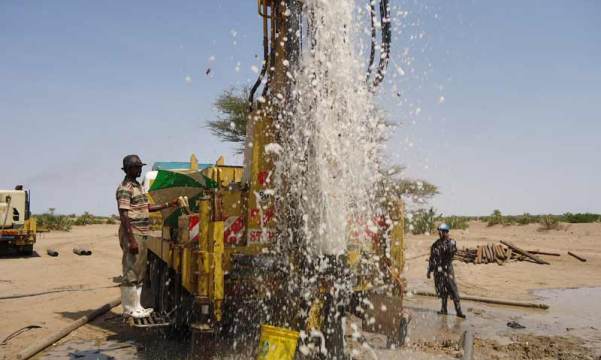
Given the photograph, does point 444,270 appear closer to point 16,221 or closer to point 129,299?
point 129,299

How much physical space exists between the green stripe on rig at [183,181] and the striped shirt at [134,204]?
826 mm

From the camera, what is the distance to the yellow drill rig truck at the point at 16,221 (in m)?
17.7

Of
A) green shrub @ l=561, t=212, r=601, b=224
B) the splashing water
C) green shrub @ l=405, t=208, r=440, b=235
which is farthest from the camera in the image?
green shrub @ l=561, t=212, r=601, b=224

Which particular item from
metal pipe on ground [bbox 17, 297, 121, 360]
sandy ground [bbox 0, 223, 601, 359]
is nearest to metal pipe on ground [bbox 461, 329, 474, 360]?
sandy ground [bbox 0, 223, 601, 359]

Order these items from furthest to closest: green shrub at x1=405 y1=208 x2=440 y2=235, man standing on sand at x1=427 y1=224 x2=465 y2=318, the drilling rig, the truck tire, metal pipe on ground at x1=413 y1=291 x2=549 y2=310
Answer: green shrub at x1=405 y1=208 x2=440 y2=235 → the truck tire → metal pipe on ground at x1=413 y1=291 x2=549 y2=310 → man standing on sand at x1=427 y1=224 x2=465 y2=318 → the drilling rig

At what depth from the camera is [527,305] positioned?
9469mm

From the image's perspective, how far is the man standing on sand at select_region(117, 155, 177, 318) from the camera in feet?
17.5

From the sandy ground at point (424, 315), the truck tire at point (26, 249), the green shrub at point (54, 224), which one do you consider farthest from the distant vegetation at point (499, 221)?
the green shrub at point (54, 224)

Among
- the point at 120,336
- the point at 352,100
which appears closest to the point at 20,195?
the point at 120,336

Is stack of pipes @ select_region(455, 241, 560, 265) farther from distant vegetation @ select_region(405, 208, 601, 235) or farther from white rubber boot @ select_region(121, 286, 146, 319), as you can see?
white rubber boot @ select_region(121, 286, 146, 319)

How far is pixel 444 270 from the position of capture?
28.6 feet

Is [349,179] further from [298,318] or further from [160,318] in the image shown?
[160,318]

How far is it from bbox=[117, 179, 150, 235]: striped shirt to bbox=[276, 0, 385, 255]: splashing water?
63.1 inches

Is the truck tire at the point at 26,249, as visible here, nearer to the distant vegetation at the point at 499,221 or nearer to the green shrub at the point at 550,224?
the distant vegetation at the point at 499,221
